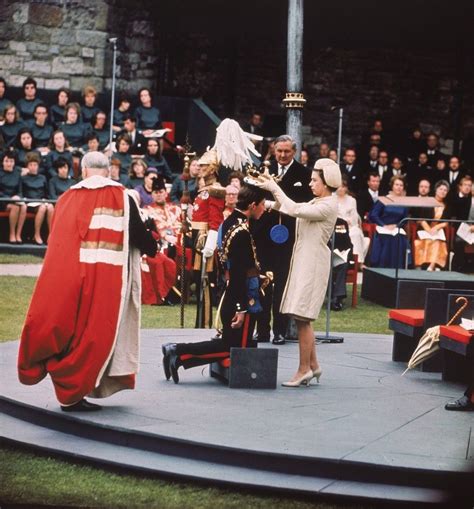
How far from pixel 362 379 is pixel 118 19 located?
1484 centimetres

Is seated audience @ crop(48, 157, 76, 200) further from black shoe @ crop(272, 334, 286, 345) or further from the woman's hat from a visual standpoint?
black shoe @ crop(272, 334, 286, 345)

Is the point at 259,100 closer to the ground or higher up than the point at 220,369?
higher up

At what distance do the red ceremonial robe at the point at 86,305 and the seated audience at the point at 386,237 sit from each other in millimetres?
10355

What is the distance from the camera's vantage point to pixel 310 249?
33.2 feet

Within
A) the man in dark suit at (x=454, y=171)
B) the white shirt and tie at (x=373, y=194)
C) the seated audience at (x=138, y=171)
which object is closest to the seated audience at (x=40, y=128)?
the seated audience at (x=138, y=171)

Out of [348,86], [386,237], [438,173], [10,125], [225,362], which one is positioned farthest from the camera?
[348,86]

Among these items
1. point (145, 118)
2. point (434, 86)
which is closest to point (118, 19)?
point (145, 118)

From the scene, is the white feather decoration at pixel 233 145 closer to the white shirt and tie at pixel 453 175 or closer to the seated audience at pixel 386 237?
the seated audience at pixel 386 237

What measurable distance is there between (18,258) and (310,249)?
30.8 ft

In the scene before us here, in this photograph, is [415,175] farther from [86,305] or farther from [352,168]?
[86,305]

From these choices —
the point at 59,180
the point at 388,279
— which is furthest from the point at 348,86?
the point at 388,279

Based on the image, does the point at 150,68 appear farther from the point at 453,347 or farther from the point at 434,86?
the point at 453,347

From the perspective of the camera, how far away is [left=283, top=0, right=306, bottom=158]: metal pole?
1253 centimetres

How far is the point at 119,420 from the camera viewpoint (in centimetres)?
878
